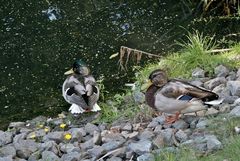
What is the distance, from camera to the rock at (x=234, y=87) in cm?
569

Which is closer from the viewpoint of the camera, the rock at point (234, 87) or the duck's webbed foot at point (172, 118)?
the duck's webbed foot at point (172, 118)

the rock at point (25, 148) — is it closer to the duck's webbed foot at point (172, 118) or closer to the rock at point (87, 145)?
the rock at point (87, 145)

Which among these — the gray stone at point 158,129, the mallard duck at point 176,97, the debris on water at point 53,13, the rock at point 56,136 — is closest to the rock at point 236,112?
the mallard duck at point 176,97

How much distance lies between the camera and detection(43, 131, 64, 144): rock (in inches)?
231

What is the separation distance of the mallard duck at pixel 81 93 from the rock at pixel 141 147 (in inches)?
80.1

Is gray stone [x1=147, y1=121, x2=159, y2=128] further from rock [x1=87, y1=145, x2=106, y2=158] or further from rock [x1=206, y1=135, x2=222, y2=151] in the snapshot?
rock [x1=206, y1=135, x2=222, y2=151]

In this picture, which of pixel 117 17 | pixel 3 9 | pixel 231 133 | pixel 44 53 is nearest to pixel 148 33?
pixel 117 17

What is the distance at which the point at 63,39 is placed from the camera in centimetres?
920

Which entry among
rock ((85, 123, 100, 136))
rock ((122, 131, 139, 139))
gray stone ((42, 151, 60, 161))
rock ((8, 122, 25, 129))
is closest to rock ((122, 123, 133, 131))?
rock ((122, 131, 139, 139))

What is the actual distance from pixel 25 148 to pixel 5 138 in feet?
2.24

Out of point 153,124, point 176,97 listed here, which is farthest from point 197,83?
point 176,97

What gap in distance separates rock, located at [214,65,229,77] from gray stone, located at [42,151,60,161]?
7.50 ft

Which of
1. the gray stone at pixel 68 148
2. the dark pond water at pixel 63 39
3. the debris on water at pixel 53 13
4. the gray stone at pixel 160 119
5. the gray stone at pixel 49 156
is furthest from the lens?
the debris on water at pixel 53 13

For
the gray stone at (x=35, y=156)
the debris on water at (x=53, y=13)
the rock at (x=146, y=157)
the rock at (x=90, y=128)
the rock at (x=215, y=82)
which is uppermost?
the debris on water at (x=53, y=13)
